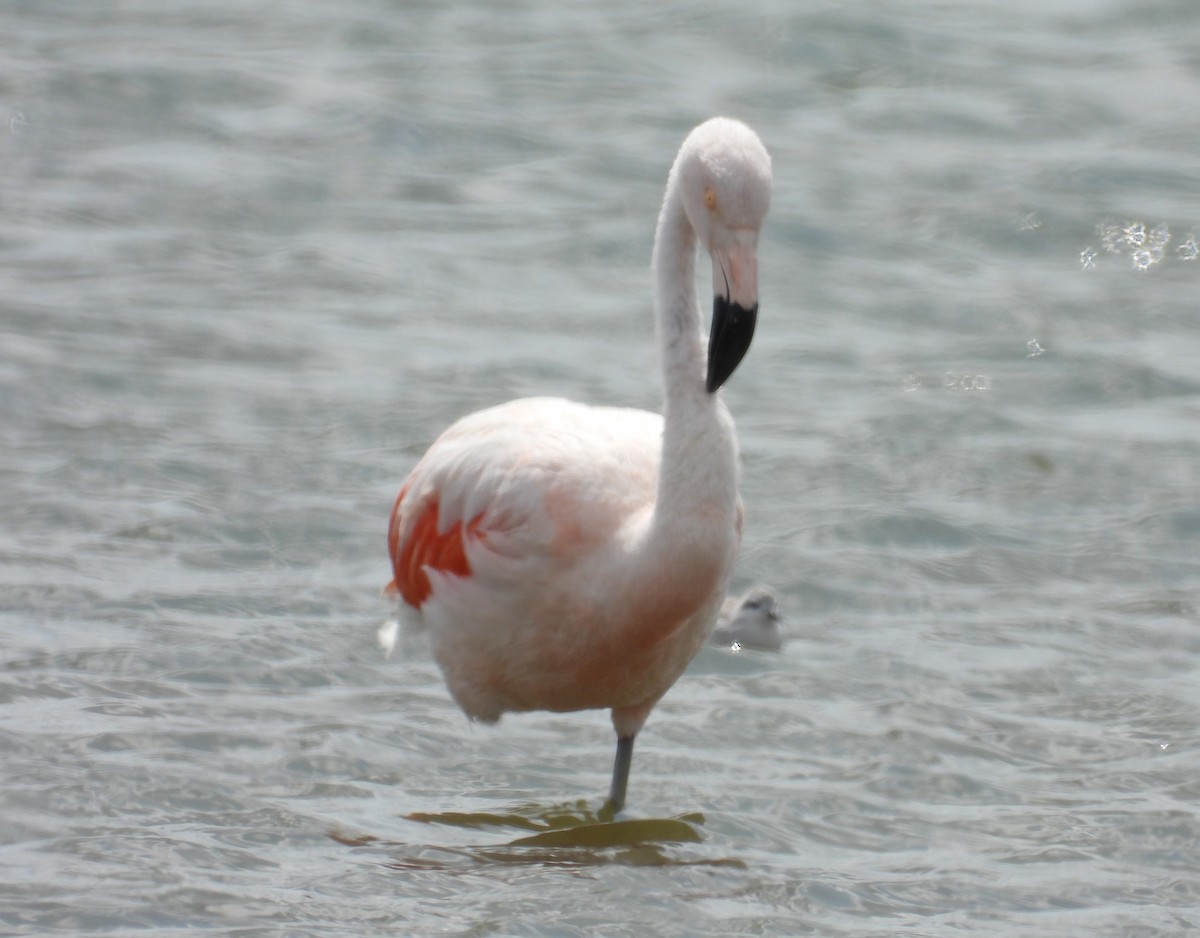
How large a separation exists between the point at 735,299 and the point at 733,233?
0.17 m

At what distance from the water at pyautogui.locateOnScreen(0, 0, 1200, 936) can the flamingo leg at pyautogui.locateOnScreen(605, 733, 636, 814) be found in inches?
4.4

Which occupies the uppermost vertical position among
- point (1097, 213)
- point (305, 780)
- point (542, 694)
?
point (1097, 213)

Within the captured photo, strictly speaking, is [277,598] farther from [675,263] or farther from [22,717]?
[675,263]

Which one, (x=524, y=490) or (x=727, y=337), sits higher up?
(x=727, y=337)

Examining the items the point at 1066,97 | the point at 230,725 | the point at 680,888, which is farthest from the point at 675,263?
the point at 1066,97

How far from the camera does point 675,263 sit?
18.0 ft

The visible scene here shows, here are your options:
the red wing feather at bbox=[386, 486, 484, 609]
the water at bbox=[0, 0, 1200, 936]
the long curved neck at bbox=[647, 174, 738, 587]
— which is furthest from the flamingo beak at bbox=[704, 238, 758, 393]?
the water at bbox=[0, 0, 1200, 936]

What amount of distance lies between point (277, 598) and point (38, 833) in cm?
233

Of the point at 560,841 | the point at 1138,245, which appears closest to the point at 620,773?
the point at 560,841

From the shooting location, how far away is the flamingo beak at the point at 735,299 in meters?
5.04

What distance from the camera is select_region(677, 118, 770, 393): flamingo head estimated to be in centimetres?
504

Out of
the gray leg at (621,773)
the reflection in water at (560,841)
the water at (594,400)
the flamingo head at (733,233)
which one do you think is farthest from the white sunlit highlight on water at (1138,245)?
the flamingo head at (733,233)

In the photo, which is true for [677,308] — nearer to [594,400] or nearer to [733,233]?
[733,233]

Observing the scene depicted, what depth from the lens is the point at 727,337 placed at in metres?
5.07
